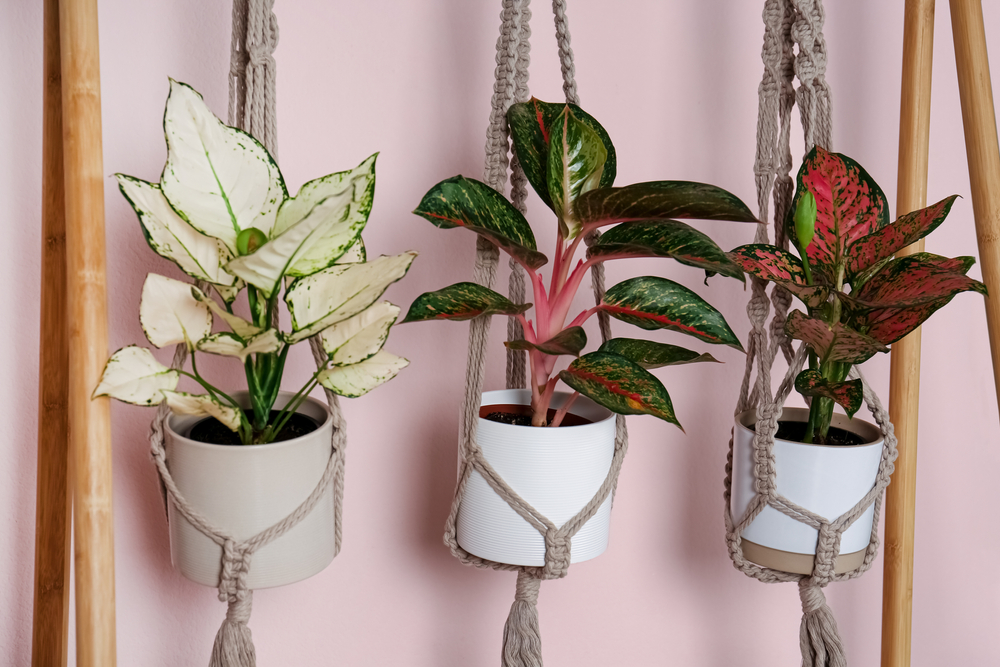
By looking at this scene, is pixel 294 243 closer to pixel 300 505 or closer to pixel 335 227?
pixel 335 227

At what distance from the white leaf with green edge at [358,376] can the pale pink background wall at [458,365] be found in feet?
0.84

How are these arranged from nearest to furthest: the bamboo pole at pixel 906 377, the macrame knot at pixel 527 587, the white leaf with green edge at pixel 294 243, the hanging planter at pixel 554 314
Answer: the white leaf with green edge at pixel 294 243 < the hanging planter at pixel 554 314 < the macrame knot at pixel 527 587 < the bamboo pole at pixel 906 377

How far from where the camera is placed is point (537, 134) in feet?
2.61

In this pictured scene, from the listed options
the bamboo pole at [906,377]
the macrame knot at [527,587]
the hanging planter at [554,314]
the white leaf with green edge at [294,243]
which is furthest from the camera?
the bamboo pole at [906,377]

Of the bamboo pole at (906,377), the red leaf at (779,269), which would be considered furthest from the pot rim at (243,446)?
the bamboo pole at (906,377)

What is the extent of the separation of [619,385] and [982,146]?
56 cm

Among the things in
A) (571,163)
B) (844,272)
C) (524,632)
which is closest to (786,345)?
(844,272)

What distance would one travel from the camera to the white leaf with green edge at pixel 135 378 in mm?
654

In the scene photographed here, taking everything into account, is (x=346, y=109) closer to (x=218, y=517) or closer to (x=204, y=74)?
(x=204, y=74)

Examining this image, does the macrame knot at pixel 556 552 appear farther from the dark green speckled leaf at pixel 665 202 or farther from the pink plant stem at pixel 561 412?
the dark green speckled leaf at pixel 665 202

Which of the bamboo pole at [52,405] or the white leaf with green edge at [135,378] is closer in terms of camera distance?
the white leaf with green edge at [135,378]

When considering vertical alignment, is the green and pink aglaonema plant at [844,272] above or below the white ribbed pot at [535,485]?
above

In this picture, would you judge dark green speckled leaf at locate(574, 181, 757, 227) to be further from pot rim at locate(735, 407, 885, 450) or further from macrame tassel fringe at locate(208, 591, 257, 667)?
macrame tassel fringe at locate(208, 591, 257, 667)

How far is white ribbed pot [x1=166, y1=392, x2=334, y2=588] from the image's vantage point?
0.70 m
